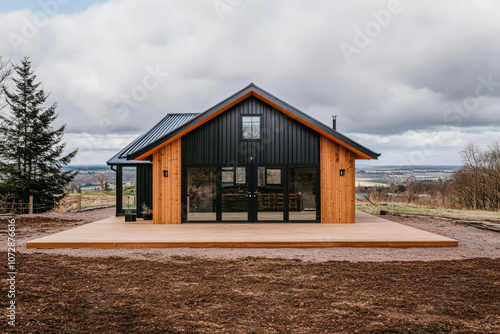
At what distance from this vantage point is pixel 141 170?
12.1m

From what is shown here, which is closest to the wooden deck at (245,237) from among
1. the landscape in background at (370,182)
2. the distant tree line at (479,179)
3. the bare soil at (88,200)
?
the landscape in background at (370,182)

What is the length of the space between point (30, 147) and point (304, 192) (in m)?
16.5

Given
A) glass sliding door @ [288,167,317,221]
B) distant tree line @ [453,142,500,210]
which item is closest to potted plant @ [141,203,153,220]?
glass sliding door @ [288,167,317,221]

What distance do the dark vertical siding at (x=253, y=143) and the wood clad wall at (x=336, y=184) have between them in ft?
1.17

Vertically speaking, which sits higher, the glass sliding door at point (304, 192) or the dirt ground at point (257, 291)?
the glass sliding door at point (304, 192)

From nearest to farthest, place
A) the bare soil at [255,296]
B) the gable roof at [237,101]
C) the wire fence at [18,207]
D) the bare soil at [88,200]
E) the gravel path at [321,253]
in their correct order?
the bare soil at [255,296]
the gravel path at [321,253]
the gable roof at [237,101]
the wire fence at [18,207]
the bare soil at [88,200]

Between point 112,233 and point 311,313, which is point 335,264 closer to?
point 311,313

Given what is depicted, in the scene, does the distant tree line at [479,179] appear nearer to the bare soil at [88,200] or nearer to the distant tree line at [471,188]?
the distant tree line at [471,188]

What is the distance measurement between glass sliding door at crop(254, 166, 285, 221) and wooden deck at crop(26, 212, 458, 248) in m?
0.59

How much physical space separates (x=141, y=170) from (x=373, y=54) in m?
9.14

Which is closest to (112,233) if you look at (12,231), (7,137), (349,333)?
(12,231)

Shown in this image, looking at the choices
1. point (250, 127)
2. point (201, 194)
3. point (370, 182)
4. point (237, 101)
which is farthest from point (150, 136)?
point (370, 182)

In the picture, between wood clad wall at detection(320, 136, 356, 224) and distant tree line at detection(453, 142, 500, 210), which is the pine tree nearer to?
wood clad wall at detection(320, 136, 356, 224)

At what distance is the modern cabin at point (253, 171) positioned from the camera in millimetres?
10211
